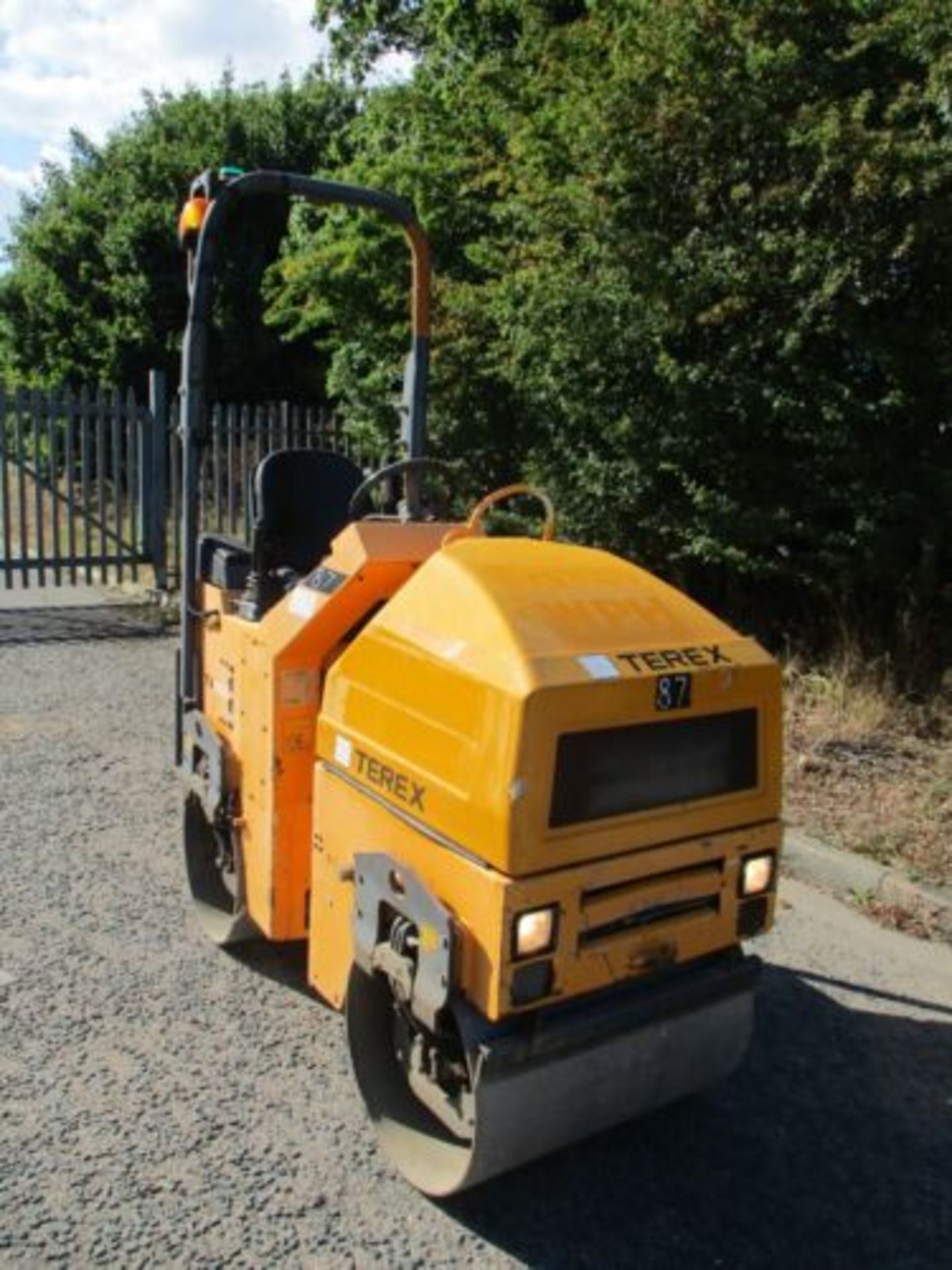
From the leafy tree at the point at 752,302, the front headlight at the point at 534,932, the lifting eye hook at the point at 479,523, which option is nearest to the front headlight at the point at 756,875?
the front headlight at the point at 534,932

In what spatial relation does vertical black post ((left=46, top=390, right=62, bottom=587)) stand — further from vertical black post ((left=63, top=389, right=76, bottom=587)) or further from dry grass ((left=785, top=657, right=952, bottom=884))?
dry grass ((left=785, top=657, right=952, bottom=884))

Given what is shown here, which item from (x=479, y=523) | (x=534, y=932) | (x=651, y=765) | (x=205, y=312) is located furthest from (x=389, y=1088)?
(x=205, y=312)

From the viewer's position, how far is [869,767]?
5.14m

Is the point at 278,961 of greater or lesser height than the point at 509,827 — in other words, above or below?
below

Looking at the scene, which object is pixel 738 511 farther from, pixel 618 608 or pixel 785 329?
pixel 618 608

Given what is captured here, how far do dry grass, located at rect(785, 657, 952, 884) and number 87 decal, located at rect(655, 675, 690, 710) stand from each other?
2325 millimetres

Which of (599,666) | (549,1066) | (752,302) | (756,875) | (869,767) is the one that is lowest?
(869,767)

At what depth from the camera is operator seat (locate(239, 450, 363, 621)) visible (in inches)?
139

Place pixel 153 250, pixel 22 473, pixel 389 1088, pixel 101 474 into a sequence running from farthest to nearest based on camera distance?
pixel 153 250 < pixel 101 474 < pixel 22 473 < pixel 389 1088

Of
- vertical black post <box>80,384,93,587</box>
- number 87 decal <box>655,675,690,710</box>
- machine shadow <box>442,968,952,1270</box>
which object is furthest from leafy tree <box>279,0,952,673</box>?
vertical black post <box>80,384,93,587</box>

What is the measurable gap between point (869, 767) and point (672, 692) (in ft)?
10.5

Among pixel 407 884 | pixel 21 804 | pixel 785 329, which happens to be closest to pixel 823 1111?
pixel 407 884

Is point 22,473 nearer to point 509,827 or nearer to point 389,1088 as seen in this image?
point 389,1088

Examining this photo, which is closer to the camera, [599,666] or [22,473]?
[599,666]
